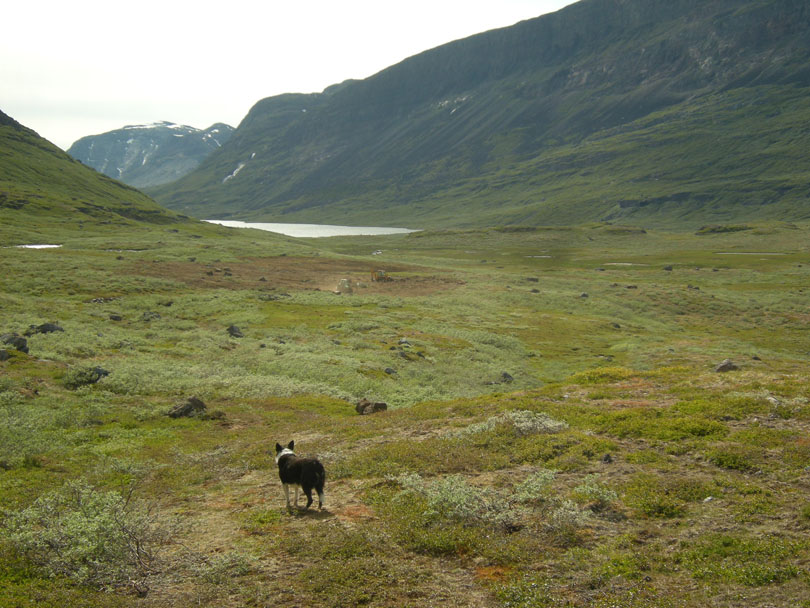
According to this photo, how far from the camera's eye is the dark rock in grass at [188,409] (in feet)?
81.8

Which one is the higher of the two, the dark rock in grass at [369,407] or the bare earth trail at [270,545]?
the bare earth trail at [270,545]

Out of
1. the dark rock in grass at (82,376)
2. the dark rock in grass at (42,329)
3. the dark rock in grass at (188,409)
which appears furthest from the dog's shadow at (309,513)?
the dark rock in grass at (42,329)

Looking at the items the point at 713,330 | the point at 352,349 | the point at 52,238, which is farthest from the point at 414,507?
the point at 52,238

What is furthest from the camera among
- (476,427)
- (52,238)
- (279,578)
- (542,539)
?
(52,238)

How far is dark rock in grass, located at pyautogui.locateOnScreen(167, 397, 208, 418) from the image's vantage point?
2494cm

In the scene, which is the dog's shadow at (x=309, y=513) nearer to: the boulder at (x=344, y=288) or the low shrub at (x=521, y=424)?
the low shrub at (x=521, y=424)

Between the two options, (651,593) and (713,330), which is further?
(713,330)

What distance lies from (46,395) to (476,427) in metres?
20.6

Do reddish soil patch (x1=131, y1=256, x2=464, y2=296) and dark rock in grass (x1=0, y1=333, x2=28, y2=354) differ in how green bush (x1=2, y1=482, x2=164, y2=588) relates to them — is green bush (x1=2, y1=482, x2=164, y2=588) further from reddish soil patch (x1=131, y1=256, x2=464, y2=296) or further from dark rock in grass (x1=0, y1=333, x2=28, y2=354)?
reddish soil patch (x1=131, y1=256, x2=464, y2=296)

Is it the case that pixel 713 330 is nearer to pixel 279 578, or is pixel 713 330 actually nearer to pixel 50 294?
pixel 279 578

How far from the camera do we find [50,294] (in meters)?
59.8

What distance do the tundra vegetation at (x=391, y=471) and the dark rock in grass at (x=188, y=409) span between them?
0.61 metres

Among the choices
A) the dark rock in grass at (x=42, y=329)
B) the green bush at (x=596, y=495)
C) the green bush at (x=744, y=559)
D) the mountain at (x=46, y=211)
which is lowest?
the green bush at (x=596, y=495)

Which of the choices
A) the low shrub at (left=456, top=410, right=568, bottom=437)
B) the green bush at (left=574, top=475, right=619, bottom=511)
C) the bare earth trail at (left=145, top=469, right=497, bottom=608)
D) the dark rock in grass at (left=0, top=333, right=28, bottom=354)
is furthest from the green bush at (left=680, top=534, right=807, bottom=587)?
the dark rock in grass at (left=0, top=333, right=28, bottom=354)
